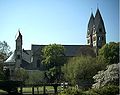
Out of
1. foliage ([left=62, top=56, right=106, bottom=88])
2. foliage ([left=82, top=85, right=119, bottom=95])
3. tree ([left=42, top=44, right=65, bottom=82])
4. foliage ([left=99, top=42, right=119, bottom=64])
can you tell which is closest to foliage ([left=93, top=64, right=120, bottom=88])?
foliage ([left=82, top=85, right=119, bottom=95])

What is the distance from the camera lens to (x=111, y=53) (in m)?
60.2

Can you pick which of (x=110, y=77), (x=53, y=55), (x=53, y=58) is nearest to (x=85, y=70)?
(x=110, y=77)

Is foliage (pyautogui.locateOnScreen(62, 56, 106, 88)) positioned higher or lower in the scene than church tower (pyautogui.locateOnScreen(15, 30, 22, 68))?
lower

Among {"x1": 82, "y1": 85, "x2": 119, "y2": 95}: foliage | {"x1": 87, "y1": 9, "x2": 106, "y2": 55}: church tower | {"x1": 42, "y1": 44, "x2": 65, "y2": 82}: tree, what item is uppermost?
{"x1": 87, "y1": 9, "x2": 106, "y2": 55}: church tower

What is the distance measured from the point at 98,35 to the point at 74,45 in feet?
26.3

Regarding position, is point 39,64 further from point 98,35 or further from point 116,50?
point 116,50

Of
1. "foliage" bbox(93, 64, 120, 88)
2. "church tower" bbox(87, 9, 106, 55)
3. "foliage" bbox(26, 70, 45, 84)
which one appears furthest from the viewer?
"church tower" bbox(87, 9, 106, 55)

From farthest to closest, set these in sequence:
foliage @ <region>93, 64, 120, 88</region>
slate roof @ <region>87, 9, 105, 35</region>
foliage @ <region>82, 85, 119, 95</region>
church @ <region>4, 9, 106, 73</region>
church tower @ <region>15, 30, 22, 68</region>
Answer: slate roof @ <region>87, 9, 105, 35</region> → church tower @ <region>15, 30, 22, 68</region> → church @ <region>4, 9, 106, 73</region> → foliage @ <region>93, 64, 120, 88</region> → foliage @ <region>82, 85, 119, 95</region>

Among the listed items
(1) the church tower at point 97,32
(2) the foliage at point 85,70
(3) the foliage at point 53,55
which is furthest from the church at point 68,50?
(2) the foliage at point 85,70

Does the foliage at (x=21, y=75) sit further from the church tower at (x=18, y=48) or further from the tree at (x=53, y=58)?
the church tower at (x=18, y=48)

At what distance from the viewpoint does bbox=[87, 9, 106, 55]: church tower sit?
280 ft

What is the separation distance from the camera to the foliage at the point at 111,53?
5791 centimetres

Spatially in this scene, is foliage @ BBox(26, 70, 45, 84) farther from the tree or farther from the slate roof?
the slate roof

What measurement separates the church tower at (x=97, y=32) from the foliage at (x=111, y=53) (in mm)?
21291
